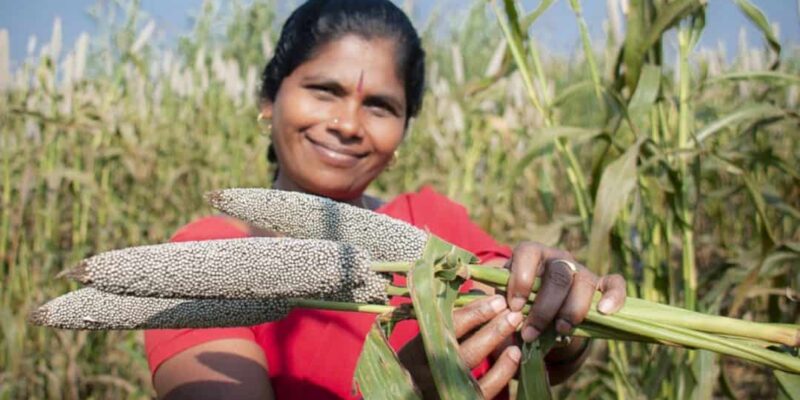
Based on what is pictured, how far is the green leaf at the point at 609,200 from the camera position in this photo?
141 centimetres

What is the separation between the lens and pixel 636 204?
1.66 metres

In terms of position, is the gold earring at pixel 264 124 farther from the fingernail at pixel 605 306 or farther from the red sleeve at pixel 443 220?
the fingernail at pixel 605 306

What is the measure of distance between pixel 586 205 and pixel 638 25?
0.38 meters

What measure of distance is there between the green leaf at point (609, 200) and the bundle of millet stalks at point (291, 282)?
542mm

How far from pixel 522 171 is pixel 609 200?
0.40 metres

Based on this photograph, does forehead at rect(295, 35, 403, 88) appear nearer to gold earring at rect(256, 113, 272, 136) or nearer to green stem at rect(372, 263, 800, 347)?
gold earring at rect(256, 113, 272, 136)

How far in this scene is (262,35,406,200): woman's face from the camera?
5.33 ft

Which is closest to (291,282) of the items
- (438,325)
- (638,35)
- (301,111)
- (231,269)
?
(231,269)

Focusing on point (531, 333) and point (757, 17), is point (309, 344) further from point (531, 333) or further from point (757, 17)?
point (757, 17)

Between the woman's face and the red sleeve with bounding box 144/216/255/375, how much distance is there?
0.95ft

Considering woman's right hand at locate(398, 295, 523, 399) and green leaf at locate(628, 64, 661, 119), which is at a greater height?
green leaf at locate(628, 64, 661, 119)

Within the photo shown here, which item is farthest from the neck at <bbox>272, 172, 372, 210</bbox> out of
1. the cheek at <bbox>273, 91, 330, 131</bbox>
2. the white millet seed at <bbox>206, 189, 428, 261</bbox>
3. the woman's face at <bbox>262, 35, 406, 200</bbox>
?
the white millet seed at <bbox>206, 189, 428, 261</bbox>

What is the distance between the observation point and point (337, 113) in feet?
5.36

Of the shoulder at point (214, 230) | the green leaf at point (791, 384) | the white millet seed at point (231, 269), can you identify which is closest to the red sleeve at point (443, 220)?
the shoulder at point (214, 230)
